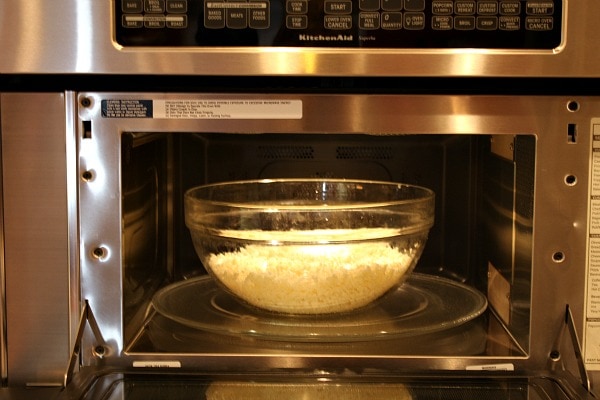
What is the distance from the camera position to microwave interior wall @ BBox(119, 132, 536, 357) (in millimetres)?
826

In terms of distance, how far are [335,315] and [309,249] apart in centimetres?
9

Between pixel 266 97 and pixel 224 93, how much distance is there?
0.14 feet

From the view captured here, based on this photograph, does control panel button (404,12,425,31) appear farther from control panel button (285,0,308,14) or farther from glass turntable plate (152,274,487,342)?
glass turntable plate (152,274,487,342)

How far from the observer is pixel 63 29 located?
2.52ft

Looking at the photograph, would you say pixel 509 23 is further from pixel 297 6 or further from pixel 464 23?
pixel 297 6

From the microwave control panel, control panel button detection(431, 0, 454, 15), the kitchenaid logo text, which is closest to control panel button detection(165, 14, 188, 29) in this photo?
the microwave control panel

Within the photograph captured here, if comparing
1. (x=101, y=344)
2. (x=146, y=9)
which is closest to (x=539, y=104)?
(x=146, y=9)

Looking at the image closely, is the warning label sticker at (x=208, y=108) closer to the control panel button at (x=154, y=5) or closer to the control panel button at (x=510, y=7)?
the control panel button at (x=154, y=5)

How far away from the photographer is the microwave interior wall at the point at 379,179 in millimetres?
826

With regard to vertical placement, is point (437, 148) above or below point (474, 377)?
above

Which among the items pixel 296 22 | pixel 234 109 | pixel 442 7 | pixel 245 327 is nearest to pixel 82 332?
pixel 245 327

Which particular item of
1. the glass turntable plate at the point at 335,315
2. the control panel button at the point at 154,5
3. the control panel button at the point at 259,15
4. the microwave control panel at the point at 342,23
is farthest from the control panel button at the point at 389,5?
the glass turntable plate at the point at 335,315

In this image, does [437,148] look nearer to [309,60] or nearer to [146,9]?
[309,60]

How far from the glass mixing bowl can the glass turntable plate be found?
23 mm
